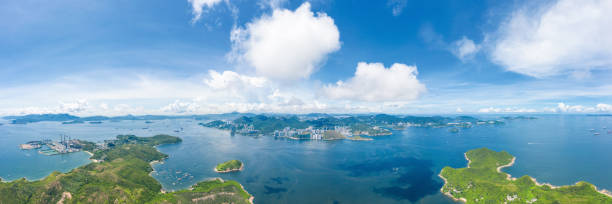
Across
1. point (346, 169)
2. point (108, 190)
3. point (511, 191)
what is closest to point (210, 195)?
point (108, 190)

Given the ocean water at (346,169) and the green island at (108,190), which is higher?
the green island at (108,190)

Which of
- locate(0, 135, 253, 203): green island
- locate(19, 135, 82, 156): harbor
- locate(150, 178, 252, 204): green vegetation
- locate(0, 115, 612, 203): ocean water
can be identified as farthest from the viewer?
locate(19, 135, 82, 156): harbor

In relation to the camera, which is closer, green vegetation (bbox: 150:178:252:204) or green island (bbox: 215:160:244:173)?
green vegetation (bbox: 150:178:252:204)

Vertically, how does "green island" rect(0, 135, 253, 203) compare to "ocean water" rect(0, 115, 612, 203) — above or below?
above

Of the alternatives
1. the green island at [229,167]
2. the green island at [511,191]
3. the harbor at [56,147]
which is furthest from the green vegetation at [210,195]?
the harbor at [56,147]

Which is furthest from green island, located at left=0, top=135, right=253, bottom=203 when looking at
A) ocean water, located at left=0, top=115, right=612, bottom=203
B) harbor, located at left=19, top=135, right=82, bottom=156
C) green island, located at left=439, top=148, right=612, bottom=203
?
harbor, located at left=19, top=135, right=82, bottom=156

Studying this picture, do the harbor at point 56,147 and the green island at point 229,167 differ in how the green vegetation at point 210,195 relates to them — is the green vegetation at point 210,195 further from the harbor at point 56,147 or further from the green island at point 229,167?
the harbor at point 56,147

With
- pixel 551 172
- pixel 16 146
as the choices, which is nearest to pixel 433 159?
pixel 551 172

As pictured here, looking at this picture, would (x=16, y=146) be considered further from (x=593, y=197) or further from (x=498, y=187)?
(x=593, y=197)

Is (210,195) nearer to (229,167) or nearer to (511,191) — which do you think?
(229,167)

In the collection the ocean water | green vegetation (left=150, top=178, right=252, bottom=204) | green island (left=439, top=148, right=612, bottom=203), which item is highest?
Result: green island (left=439, top=148, right=612, bottom=203)

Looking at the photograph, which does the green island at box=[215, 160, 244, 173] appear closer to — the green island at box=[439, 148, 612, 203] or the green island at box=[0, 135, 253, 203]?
the green island at box=[0, 135, 253, 203]
